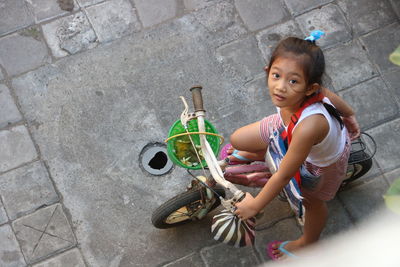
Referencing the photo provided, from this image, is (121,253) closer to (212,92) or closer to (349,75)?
(212,92)

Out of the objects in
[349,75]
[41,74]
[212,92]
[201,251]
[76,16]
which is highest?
[76,16]

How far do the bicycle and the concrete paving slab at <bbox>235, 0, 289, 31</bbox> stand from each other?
4.53 ft

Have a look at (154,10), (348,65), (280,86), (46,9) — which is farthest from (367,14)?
(46,9)

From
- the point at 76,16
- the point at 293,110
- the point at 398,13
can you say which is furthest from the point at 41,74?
the point at 398,13

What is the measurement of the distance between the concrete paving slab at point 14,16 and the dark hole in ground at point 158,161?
158cm

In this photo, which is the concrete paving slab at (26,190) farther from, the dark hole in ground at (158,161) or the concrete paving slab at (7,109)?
the dark hole in ground at (158,161)

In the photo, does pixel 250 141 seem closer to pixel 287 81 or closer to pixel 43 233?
pixel 287 81

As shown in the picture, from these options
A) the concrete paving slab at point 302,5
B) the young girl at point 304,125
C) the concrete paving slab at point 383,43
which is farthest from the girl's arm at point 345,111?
the concrete paving slab at point 302,5

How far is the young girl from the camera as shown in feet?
7.15

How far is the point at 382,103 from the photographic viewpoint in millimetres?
3711

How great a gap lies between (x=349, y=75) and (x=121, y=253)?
2.26 meters

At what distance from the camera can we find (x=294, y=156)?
7.34ft

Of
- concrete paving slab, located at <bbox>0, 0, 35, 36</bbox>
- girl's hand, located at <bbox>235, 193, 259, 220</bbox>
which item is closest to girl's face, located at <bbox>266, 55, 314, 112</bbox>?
girl's hand, located at <bbox>235, 193, 259, 220</bbox>

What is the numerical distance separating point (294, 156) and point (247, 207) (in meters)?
0.34
